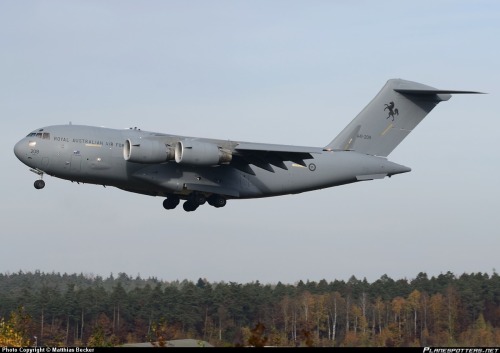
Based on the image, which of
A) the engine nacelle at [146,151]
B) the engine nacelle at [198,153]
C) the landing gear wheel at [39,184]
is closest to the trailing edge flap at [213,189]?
the engine nacelle at [198,153]

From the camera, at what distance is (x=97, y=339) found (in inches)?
703

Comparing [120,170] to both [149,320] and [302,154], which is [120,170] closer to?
[302,154]

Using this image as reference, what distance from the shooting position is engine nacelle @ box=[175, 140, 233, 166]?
24812 millimetres

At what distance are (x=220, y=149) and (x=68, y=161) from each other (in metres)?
Result: 3.87

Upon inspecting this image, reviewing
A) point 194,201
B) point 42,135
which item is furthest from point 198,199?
A: point 42,135

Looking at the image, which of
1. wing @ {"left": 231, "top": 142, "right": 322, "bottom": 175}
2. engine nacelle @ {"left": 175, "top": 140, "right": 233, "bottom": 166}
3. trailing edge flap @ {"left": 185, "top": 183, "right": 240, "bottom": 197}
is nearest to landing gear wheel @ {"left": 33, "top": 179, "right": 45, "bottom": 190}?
engine nacelle @ {"left": 175, "top": 140, "right": 233, "bottom": 166}

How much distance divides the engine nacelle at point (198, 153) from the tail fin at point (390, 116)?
4849mm

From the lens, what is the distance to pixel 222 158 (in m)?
25.6

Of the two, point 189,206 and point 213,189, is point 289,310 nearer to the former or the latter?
point 189,206

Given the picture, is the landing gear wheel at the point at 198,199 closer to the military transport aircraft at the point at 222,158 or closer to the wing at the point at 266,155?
the military transport aircraft at the point at 222,158

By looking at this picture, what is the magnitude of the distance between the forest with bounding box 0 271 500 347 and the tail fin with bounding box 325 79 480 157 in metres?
5.56

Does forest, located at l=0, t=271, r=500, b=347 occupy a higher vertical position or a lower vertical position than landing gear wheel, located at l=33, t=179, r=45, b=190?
lower

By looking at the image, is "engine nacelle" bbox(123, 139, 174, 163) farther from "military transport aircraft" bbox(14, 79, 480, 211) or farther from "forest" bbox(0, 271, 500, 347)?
"forest" bbox(0, 271, 500, 347)

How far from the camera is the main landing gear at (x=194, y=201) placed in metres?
27.1
